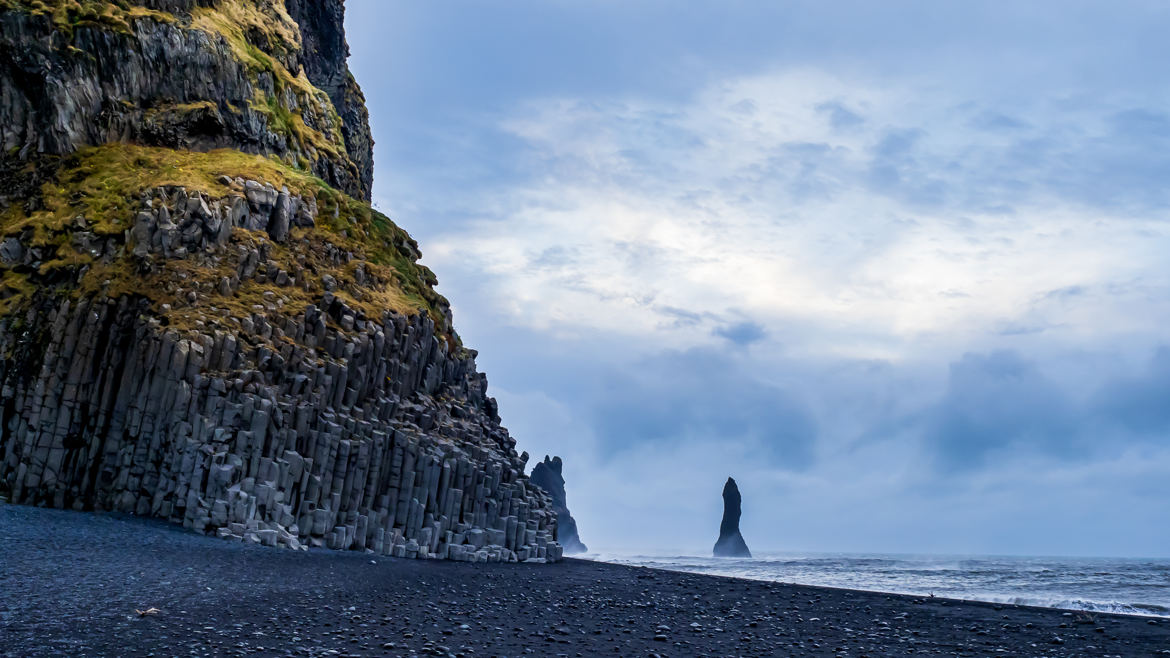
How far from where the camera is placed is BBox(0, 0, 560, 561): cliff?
33625mm

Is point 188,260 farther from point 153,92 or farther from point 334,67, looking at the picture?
point 334,67

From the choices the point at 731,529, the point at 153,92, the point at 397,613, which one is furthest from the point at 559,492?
the point at 397,613

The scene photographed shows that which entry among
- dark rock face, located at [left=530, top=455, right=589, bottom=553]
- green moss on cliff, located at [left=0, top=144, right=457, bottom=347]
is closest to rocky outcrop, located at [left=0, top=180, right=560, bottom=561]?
green moss on cliff, located at [left=0, top=144, right=457, bottom=347]

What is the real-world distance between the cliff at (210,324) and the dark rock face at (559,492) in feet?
359

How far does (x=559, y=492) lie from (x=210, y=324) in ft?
423

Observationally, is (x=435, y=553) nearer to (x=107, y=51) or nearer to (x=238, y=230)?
(x=238, y=230)

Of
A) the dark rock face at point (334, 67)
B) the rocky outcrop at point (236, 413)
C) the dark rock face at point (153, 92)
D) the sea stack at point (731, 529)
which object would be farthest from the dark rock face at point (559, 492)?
the rocky outcrop at point (236, 413)

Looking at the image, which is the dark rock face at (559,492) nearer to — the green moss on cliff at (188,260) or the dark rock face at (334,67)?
the dark rock face at (334,67)

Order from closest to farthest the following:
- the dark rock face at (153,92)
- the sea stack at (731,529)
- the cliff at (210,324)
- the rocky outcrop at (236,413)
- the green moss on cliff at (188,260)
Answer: the rocky outcrop at (236,413)
the cliff at (210,324)
the green moss on cliff at (188,260)
the dark rock face at (153,92)
the sea stack at (731,529)

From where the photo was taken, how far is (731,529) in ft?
522

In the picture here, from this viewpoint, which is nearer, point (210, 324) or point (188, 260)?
point (210, 324)

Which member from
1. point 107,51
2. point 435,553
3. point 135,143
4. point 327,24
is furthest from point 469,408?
point 327,24

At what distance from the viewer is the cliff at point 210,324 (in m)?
33.6

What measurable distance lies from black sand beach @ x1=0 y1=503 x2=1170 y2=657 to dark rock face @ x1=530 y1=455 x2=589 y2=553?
126122 mm
